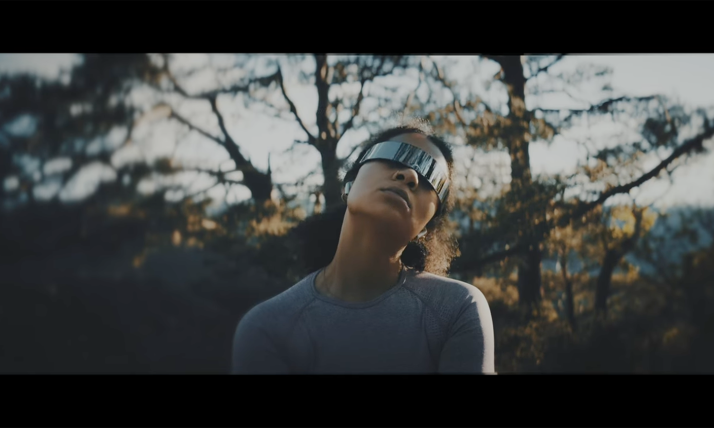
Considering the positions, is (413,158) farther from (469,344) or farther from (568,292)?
(568,292)

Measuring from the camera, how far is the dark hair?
9.11 feet

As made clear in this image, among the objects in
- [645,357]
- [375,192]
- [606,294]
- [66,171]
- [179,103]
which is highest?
[179,103]

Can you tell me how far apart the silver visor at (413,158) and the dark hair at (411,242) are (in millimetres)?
104

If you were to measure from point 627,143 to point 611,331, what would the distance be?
100 cm

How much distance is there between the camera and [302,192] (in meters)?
3.21

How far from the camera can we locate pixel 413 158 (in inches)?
103

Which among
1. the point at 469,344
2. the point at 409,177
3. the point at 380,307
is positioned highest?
the point at 409,177

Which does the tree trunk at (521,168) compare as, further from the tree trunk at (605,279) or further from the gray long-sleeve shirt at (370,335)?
the gray long-sleeve shirt at (370,335)

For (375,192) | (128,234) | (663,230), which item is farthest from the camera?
(663,230)

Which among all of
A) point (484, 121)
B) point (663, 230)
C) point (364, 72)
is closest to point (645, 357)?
point (663, 230)

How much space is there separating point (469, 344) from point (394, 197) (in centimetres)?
66

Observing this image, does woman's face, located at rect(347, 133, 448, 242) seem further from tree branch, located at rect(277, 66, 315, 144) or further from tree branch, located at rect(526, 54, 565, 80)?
tree branch, located at rect(526, 54, 565, 80)

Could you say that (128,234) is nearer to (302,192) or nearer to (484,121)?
(302,192)

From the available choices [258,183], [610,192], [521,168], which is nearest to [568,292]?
[610,192]
